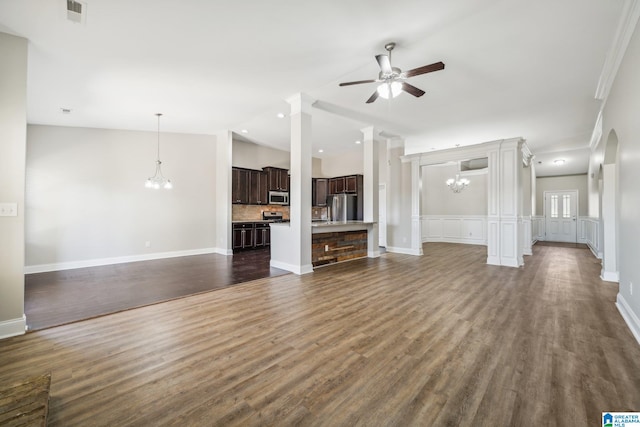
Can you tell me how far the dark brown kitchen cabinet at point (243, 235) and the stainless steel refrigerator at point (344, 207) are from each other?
2.86 meters

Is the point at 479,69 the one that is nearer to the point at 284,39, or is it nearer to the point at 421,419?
the point at 284,39

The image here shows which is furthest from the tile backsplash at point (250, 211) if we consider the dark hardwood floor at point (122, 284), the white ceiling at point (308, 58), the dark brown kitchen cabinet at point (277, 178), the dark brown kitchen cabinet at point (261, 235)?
the white ceiling at point (308, 58)

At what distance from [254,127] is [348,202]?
3.88m

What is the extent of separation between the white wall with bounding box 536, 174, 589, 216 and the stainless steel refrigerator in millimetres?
7997

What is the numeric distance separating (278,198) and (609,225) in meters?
7.57

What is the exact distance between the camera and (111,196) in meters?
5.95

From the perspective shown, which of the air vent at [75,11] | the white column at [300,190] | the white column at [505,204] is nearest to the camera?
the air vent at [75,11]

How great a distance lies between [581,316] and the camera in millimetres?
3004

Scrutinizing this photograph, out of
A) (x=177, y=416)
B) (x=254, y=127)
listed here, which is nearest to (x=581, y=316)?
(x=177, y=416)

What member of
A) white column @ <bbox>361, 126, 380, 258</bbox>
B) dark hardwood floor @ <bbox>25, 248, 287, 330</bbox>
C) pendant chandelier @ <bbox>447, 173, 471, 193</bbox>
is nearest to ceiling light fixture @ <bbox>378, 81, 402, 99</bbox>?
white column @ <bbox>361, 126, 380, 258</bbox>

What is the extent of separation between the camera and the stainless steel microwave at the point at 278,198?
8.50 meters

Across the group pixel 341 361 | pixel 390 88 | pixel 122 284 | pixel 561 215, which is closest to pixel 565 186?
pixel 561 215

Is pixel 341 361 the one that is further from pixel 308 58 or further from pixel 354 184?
pixel 354 184

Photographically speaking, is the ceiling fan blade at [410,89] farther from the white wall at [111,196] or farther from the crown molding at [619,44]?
the white wall at [111,196]
